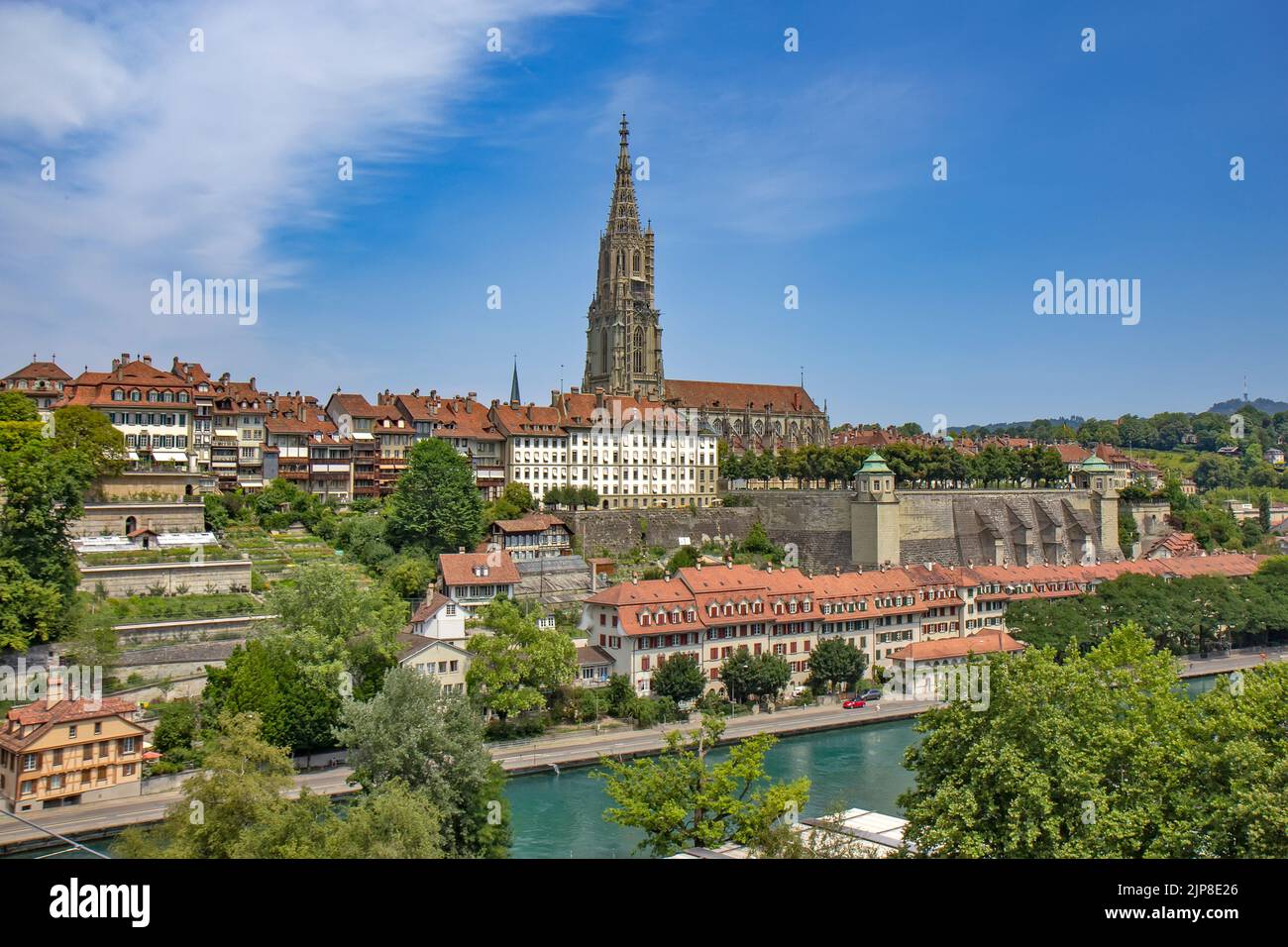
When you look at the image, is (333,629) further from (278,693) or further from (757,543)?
(757,543)

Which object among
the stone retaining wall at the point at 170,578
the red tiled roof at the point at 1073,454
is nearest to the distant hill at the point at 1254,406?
the red tiled roof at the point at 1073,454

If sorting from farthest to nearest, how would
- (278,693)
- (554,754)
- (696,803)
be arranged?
(554,754)
(278,693)
(696,803)

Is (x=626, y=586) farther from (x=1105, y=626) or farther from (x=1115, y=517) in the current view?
(x=1115, y=517)

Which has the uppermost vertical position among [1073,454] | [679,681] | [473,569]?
[1073,454]

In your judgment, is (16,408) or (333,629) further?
(16,408)

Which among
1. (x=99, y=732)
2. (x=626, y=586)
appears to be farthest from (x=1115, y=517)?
(x=99, y=732)

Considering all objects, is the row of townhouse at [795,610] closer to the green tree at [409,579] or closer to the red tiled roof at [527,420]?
the green tree at [409,579]

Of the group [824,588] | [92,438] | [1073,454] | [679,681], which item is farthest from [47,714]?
[1073,454]
